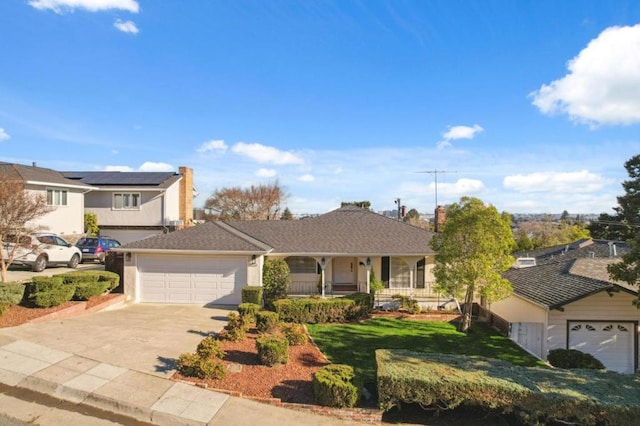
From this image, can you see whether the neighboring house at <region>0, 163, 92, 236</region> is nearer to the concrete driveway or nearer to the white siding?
the white siding

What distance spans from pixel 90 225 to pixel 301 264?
1829cm

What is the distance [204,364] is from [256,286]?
27.1 feet

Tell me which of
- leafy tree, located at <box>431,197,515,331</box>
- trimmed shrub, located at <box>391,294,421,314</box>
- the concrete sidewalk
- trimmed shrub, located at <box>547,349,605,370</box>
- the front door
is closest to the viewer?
the concrete sidewalk

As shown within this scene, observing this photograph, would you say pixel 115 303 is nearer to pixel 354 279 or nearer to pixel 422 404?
pixel 354 279

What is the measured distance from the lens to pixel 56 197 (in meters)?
26.5

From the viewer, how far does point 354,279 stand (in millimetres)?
22609

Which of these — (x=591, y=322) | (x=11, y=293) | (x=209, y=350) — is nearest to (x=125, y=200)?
(x=11, y=293)

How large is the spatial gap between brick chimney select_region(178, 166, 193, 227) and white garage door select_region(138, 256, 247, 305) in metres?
16.4

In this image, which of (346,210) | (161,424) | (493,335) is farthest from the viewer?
(346,210)

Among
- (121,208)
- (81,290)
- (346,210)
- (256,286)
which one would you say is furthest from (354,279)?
(121,208)

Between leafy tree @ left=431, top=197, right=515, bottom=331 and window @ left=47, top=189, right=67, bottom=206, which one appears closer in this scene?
leafy tree @ left=431, top=197, right=515, bottom=331

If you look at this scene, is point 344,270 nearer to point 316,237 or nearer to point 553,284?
point 316,237

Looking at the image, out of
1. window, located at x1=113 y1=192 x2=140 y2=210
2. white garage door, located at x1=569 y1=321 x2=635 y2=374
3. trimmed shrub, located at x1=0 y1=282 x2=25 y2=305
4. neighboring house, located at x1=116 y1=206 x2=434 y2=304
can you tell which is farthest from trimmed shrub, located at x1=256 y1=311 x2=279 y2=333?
window, located at x1=113 y1=192 x2=140 y2=210

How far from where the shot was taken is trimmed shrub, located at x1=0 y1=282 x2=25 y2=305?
42.5 feet
